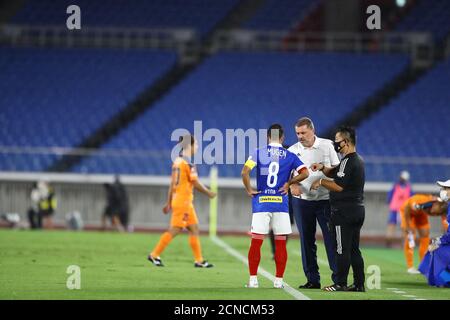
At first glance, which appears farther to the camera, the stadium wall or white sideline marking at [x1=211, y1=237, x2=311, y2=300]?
the stadium wall

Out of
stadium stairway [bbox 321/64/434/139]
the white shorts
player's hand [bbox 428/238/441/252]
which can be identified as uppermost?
stadium stairway [bbox 321/64/434/139]

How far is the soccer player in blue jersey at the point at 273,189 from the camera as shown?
12648 mm

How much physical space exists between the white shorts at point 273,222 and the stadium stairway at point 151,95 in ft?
58.2

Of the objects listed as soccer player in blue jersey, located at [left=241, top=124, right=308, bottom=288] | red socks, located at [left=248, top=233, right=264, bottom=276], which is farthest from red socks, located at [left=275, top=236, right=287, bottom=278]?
red socks, located at [left=248, top=233, right=264, bottom=276]

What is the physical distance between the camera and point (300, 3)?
37000 millimetres

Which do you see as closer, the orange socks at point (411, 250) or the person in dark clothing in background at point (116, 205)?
the orange socks at point (411, 250)

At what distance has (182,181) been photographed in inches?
651

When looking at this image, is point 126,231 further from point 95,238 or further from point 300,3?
point 300,3

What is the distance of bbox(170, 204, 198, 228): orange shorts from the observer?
1638 cm

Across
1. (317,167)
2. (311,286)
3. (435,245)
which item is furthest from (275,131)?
(435,245)

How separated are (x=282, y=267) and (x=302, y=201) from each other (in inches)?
40.0

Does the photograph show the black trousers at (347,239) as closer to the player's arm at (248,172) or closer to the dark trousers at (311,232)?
the dark trousers at (311,232)

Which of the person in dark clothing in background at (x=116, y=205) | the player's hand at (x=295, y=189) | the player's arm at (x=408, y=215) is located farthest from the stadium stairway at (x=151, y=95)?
the player's hand at (x=295, y=189)

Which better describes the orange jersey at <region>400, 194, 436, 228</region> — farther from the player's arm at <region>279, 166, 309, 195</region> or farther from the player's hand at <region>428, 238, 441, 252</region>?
the player's arm at <region>279, 166, 309, 195</region>
